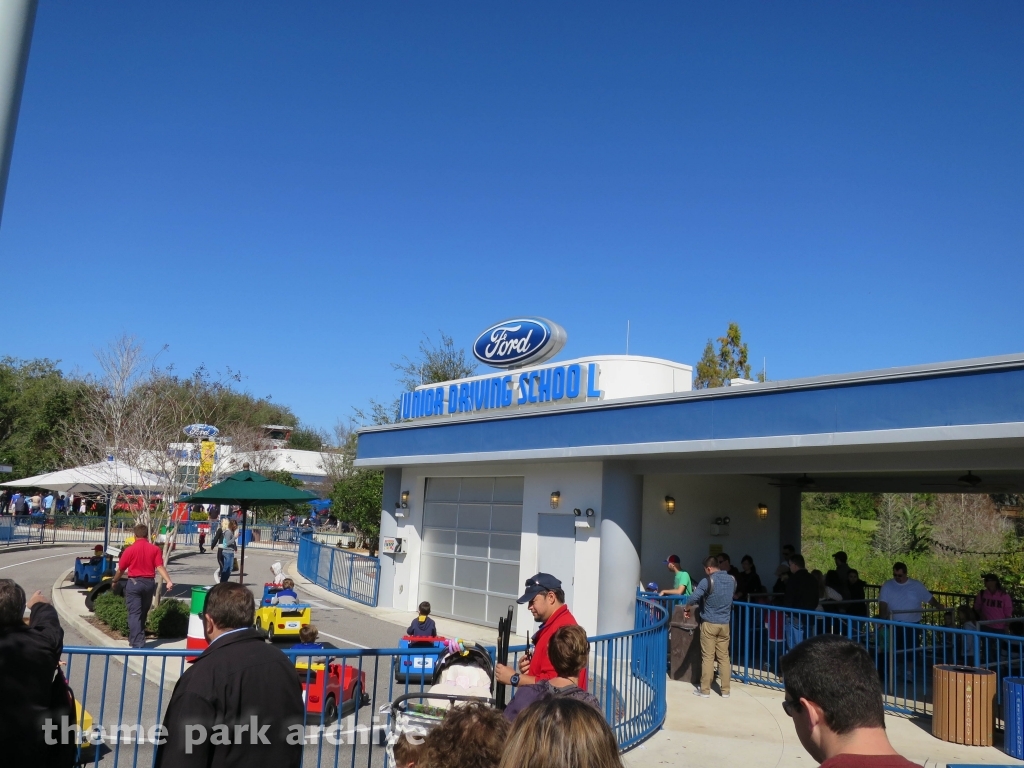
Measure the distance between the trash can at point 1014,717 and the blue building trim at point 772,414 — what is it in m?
2.68

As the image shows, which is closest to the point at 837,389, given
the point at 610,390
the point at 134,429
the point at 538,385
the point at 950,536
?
the point at 610,390

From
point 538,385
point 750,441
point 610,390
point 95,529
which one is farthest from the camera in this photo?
point 95,529

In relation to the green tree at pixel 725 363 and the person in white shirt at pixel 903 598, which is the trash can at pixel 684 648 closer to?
the person in white shirt at pixel 903 598

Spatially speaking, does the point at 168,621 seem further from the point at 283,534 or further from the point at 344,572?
the point at 283,534

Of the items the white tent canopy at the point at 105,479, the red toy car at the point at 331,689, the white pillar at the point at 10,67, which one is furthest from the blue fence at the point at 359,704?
the white tent canopy at the point at 105,479

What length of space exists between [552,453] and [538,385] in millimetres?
2021

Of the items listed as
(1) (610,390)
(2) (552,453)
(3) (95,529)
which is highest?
(1) (610,390)


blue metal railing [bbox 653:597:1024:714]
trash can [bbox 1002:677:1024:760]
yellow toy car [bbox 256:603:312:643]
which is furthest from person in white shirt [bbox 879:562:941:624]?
yellow toy car [bbox 256:603:312:643]

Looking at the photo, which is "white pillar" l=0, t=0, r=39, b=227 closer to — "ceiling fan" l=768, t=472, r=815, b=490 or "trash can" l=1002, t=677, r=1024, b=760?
"trash can" l=1002, t=677, r=1024, b=760

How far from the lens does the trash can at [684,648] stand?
1152 cm

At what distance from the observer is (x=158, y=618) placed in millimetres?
13172

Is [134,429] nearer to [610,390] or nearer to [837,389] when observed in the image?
[610,390]

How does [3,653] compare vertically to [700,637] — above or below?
above

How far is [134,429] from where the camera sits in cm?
2158
